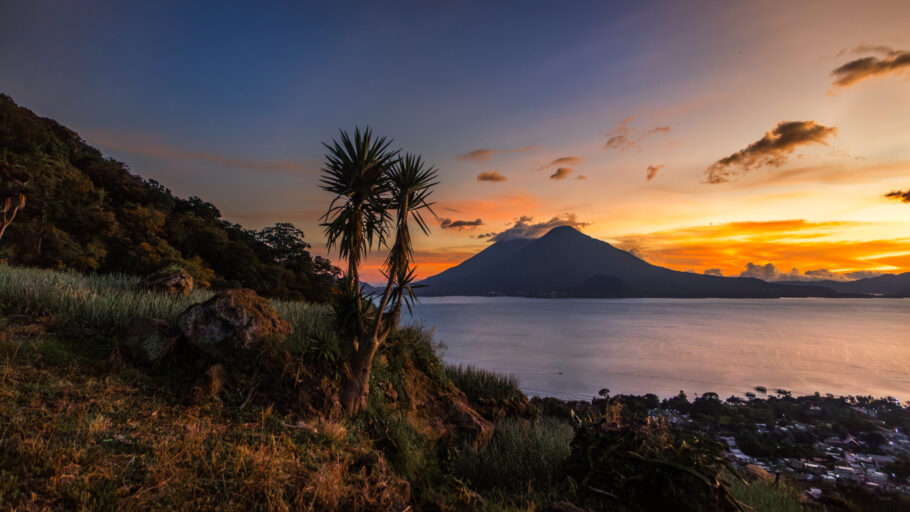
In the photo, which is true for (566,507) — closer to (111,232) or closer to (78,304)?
(78,304)

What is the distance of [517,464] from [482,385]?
558cm

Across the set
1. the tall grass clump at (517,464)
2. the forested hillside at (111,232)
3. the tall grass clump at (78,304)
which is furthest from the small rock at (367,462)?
the forested hillside at (111,232)

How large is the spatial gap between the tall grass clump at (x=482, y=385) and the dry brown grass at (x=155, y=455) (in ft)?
20.6

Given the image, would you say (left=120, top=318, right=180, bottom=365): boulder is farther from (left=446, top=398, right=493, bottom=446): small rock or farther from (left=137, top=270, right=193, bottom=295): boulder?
(left=446, top=398, right=493, bottom=446): small rock

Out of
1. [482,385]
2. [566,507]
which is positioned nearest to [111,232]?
[482,385]

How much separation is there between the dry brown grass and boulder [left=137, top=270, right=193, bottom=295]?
484cm

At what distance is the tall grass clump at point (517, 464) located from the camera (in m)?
4.82

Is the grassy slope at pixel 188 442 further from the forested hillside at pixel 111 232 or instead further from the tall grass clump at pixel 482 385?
the forested hillside at pixel 111 232

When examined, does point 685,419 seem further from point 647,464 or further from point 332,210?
point 332,210

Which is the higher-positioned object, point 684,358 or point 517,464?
point 517,464

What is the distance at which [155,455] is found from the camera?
11.1ft

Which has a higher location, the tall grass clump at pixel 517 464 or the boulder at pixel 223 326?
the boulder at pixel 223 326

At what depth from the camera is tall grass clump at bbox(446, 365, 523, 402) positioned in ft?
35.1

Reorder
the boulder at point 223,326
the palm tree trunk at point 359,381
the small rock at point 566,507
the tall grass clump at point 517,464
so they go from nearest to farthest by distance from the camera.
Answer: the small rock at point 566,507 → the tall grass clump at point 517,464 → the boulder at point 223,326 → the palm tree trunk at point 359,381
